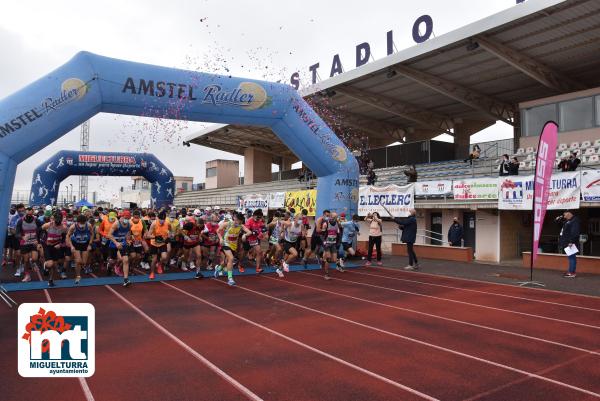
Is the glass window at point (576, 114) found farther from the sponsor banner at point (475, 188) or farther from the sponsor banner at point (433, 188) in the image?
the sponsor banner at point (433, 188)

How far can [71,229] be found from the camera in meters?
10.4

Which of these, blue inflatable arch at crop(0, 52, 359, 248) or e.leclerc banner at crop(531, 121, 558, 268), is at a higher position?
blue inflatable arch at crop(0, 52, 359, 248)

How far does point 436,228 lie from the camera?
2012 cm

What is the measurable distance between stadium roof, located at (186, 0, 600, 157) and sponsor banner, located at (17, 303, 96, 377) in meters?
17.2

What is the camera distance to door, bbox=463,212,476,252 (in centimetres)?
1890

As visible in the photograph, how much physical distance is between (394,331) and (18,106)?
29.9 ft

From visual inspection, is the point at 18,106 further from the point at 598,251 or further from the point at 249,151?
the point at 249,151

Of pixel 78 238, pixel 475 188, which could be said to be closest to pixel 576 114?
pixel 475 188

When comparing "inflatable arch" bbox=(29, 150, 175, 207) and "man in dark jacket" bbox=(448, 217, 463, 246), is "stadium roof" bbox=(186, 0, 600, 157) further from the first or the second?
"inflatable arch" bbox=(29, 150, 175, 207)

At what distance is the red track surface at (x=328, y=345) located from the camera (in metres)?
4.54

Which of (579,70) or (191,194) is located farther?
(191,194)

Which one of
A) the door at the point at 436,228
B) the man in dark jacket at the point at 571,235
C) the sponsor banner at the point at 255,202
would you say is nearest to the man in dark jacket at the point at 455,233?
the door at the point at 436,228

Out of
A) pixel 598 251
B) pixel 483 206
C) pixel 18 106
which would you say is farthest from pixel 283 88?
pixel 598 251

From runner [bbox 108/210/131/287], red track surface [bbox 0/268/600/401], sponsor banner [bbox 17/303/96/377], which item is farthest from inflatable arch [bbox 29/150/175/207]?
sponsor banner [bbox 17/303/96/377]
